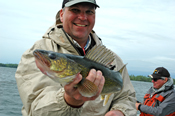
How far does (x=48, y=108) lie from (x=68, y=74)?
625 millimetres

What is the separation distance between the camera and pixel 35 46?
10.0 feet

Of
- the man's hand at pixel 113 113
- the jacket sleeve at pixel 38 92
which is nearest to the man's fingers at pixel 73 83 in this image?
the jacket sleeve at pixel 38 92

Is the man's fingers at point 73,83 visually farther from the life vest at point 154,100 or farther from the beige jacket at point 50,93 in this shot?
the life vest at point 154,100

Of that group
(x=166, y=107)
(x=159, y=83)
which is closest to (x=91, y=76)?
(x=166, y=107)

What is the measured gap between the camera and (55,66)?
81.3 inches

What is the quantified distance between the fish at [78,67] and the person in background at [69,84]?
9 centimetres

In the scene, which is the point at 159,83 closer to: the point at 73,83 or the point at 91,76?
the point at 91,76

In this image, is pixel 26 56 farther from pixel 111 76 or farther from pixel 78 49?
pixel 111 76

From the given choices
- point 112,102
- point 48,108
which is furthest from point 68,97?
point 112,102

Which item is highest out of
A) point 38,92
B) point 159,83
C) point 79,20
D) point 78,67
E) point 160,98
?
point 79,20

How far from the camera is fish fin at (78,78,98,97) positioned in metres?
2.13

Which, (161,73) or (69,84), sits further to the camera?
(161,73)

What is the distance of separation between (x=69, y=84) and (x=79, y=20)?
61.9 inches

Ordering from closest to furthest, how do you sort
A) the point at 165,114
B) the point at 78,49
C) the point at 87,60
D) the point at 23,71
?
the point at 87,60
the point at 23,71
the point at 78,49
the point at 165,114
